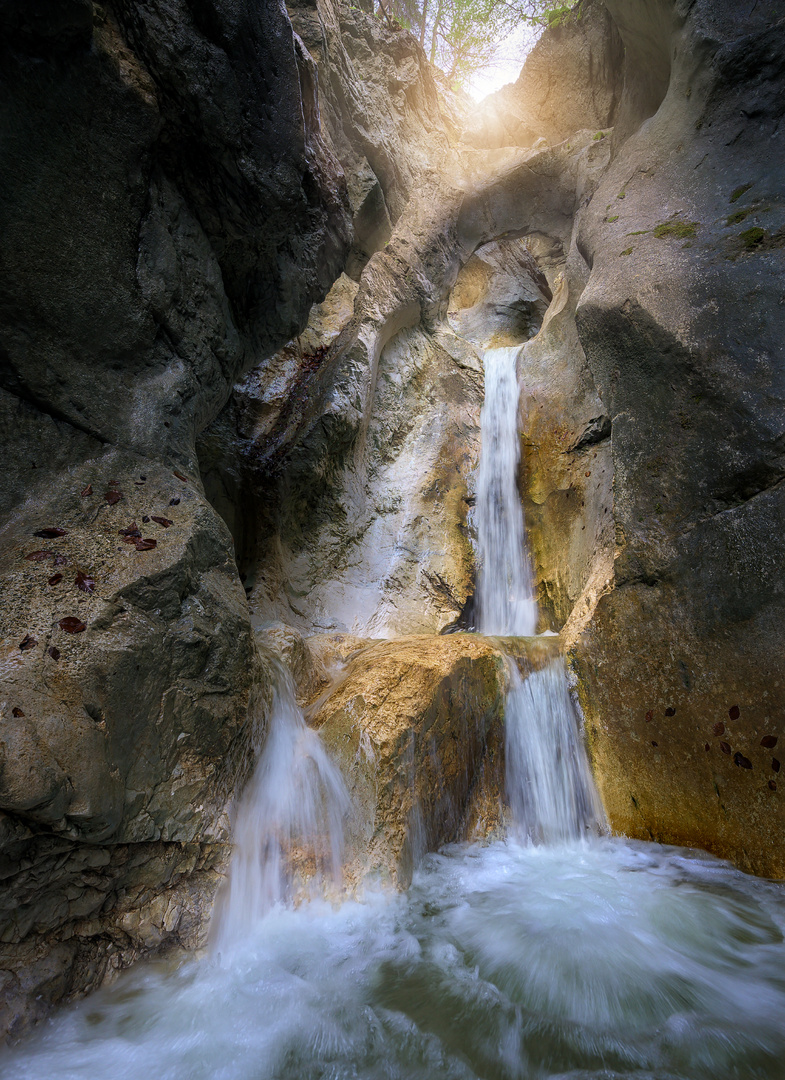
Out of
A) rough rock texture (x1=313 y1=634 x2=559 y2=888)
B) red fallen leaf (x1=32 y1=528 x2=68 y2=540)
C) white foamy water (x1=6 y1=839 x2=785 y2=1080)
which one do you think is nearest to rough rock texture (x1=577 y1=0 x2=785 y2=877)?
white foamy water (x1=6 y1=839 x2=785 y2=1080)

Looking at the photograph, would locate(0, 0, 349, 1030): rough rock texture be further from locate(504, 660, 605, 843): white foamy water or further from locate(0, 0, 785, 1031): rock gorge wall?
locate(504, 660, 605, 843): white foamy water

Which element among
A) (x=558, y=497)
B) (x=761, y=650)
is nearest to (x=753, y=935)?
(x=761, y=650)

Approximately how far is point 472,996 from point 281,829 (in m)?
1.41

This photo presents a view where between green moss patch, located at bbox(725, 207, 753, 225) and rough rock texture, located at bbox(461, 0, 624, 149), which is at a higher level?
rough rock texture, located at bbox(461, 0, 624, 149)

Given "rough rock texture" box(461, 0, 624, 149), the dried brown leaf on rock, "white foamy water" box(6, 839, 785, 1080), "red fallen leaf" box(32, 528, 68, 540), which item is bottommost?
"white foamy water" box(6, 839, 785, 1080)

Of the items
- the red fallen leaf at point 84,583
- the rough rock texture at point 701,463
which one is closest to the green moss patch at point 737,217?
the rough rock texture at point 701,463

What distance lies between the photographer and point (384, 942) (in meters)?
2.78

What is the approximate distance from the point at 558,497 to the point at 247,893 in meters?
5.91

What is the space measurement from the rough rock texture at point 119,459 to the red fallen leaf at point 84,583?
0.04 ft

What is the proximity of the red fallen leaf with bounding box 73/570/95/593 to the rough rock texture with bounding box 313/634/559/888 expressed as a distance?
6.04 feet

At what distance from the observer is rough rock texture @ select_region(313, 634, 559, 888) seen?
10.9ft

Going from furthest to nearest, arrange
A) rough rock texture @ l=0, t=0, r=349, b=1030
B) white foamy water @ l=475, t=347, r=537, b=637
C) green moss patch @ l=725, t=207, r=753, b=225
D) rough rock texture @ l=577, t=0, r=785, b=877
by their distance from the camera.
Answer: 1. white foamy water @ l=475, t=347, r=537, b=637
2. green moss patch @ l=725, t=207, r=753, b=225
3. rough rock texture @ l=577, t=0, r=785, b=877
4. rough rock texture @ l=0, t=0, r=349, b=1030

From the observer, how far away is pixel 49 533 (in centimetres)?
289

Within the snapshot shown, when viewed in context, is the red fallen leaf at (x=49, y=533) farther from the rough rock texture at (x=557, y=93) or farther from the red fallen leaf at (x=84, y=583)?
the rough rock texture at (x=557, y=93)
